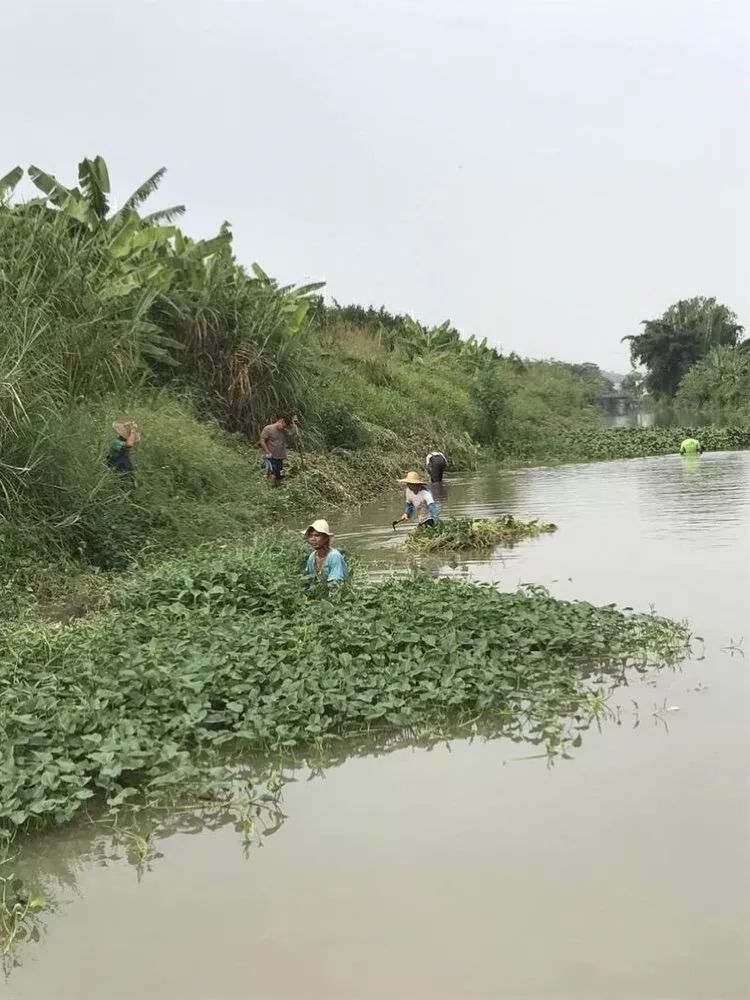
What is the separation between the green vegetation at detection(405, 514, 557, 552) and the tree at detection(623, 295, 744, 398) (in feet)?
184

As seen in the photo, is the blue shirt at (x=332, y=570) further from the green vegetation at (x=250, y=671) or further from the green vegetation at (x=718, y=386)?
the green vegetation at (x=718, y=386)

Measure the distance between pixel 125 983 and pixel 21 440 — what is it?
639 cm

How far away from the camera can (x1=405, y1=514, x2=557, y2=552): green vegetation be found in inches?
408

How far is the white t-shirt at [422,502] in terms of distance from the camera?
11.1 meters

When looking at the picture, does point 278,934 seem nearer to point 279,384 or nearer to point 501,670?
point 501,670

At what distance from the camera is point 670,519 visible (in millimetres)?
12016

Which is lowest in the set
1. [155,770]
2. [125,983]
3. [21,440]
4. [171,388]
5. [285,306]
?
[125,983]

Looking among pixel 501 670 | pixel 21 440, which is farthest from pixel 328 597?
pixel 21 440

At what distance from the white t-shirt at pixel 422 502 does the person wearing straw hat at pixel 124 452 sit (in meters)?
3.38

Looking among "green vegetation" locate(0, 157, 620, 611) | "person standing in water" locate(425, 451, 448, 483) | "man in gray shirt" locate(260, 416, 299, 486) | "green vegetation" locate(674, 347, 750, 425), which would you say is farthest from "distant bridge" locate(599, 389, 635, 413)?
"man in gray shirt" locate(260, 416, 299, 486)

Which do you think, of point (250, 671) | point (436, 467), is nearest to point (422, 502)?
point (250, 671)

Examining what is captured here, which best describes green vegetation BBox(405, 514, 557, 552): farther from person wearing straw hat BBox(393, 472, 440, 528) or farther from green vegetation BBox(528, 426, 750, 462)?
green vegetation BBox(528, 426, 750, 462)

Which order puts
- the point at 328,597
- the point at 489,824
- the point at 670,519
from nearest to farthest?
the point at 489,824
the point at 328,597
the point at 670,519

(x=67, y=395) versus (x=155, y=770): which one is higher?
(x=67, y=395)
